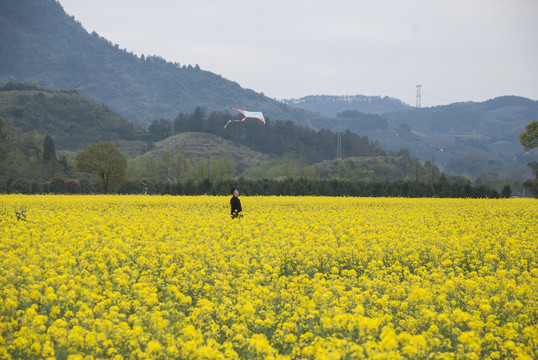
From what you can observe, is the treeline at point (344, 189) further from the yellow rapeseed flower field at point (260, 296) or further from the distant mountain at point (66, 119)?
the distant mountain at point (66, 119)

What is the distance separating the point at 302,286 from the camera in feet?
28.0

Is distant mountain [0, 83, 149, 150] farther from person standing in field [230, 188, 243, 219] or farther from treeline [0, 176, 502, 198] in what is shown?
person standing in field [230, 188, 243, 219]

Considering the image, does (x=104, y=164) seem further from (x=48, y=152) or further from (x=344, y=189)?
(x=48, y=152)

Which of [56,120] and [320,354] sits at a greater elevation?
[56,120]

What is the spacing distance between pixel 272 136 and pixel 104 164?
115831 mm

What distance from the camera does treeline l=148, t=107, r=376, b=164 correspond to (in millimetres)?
160875

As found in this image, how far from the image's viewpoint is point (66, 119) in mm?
165250

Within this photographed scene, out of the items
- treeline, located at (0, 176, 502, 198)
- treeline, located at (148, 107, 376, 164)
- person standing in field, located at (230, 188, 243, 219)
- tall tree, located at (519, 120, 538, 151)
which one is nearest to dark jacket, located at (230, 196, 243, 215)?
person standing in field, located at (230, 188, 243, 219)

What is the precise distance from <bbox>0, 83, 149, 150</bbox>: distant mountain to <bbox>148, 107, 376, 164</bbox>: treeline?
13.9 meters

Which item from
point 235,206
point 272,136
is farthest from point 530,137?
point 272,136

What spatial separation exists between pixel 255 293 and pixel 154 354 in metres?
2.58

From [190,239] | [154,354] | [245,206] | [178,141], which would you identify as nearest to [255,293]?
[154,354]

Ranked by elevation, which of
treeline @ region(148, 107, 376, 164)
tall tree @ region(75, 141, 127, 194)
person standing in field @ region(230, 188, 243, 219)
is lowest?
person standing in field @ region(230, 188, 243, 219)

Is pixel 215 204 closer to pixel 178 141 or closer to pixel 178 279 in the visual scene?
pixel 178 279
